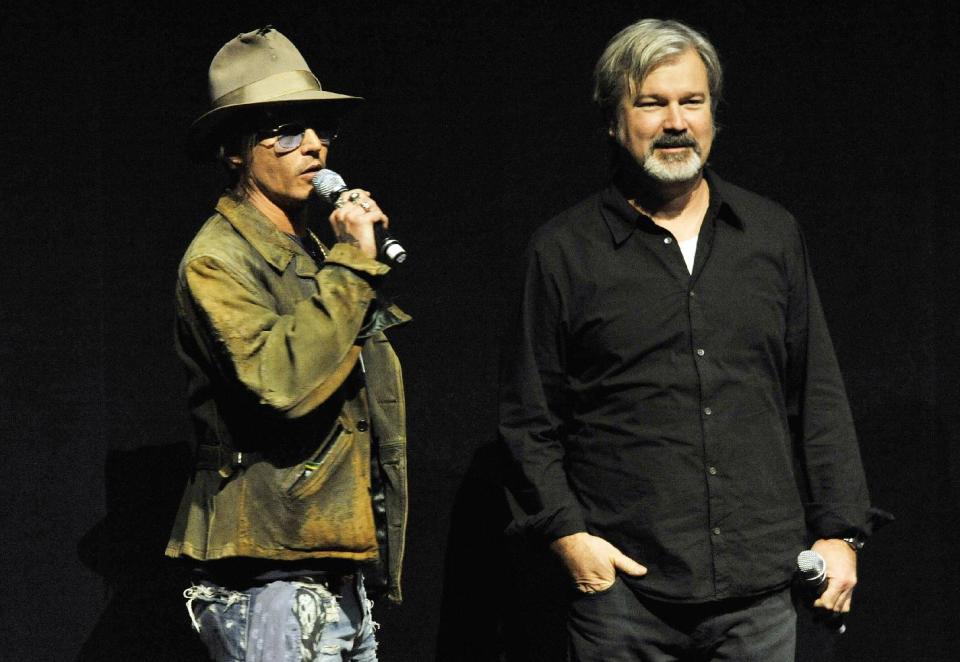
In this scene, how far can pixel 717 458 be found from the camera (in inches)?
109

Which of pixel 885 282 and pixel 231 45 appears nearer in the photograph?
pixel 231 45

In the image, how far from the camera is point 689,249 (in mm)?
2877

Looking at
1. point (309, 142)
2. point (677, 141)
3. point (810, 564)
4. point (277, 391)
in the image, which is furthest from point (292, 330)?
point (810, 564)

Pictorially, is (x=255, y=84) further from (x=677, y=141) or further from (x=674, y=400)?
(x=674, y=400)

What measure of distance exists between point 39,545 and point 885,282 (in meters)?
2.24

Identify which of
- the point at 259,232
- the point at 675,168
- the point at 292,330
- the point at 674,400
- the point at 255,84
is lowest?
the point at 674,400

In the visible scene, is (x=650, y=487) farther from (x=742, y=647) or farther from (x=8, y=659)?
(x=8, y=659)

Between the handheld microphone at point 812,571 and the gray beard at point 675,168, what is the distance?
0.77 m

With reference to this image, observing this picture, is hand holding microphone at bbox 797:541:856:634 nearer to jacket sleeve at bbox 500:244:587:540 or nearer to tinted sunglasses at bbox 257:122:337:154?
jacket sleeve at bbox 500:244:587:540

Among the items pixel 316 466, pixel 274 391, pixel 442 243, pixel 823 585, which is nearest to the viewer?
pixel 274 391

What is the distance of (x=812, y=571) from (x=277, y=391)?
3.55 ft

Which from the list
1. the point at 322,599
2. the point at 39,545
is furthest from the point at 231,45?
the point at 39,545

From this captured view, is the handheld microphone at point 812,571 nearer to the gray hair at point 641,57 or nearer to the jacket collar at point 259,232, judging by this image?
the gray hair at point 641,57

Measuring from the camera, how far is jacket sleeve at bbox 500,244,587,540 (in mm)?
2836
